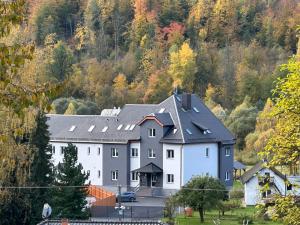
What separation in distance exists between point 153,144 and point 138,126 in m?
1.46

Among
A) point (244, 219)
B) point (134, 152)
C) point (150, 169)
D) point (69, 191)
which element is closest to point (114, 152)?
point (134, 152)

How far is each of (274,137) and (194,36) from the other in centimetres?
8499

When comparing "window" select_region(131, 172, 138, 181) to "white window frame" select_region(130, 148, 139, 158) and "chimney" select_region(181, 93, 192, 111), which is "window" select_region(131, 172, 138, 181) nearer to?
"white window frame" select_region(130, 148, 139, 158)

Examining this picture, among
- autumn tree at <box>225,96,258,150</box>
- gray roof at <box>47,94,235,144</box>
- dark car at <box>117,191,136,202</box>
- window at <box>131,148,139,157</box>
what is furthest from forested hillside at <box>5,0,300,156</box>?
dark car at <box>117,191,136,202</box>

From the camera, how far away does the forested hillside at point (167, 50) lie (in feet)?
249

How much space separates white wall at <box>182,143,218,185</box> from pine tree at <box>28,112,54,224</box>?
13328mm

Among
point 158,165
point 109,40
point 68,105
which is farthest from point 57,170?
point 109,40

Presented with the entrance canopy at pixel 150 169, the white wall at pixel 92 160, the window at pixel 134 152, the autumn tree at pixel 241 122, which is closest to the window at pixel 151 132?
the window at pixel 134 152

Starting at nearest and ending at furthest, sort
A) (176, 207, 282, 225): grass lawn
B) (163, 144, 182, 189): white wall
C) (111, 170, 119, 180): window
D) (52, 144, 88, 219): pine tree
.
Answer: (52, 144, 88, 219): pine tree
(176, 207, 282, 225): grass lawn
(163, 144, 182, 189): white wall
(111, 170, 119, 180): window

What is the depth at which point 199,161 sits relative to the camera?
45.7m

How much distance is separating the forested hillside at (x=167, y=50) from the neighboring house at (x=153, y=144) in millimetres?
12389

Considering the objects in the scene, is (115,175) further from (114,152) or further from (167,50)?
(167,50)

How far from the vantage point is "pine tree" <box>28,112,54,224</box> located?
99.9 ft

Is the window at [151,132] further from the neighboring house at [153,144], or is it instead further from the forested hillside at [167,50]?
the forested hillside at [167,50]
